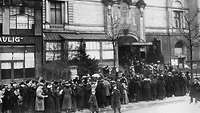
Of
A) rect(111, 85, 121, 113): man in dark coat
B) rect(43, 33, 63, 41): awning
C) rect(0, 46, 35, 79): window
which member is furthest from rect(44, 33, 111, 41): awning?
rect(111, 85, 121, 113): man in dark coat

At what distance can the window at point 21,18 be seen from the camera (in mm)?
32438

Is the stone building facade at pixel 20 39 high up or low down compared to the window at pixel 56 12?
down

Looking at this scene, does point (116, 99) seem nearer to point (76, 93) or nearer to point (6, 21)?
point (76, 93)

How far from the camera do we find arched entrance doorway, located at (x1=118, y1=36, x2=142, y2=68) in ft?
127

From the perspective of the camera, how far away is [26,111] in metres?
18.4

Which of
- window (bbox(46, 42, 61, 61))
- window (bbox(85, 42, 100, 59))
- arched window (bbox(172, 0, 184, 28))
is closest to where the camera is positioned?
window (bbox(46, 42, 61, 61))

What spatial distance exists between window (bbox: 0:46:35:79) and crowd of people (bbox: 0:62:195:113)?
38.9 ft

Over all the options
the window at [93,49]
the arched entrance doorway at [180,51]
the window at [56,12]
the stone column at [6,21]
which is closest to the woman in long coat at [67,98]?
the stone column at [6,21]

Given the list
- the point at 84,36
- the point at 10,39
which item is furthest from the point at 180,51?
the point at 10,39

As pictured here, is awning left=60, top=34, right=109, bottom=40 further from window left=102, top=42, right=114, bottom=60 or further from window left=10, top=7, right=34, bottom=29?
window left=10, top=7, right=34, bottom=29

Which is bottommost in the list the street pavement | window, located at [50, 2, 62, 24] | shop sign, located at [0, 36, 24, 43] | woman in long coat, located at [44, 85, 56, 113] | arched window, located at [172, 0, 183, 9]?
the street pavement

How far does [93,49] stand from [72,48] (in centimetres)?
295

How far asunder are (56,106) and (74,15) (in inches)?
802

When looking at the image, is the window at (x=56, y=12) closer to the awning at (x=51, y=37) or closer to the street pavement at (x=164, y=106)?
the awning at (x=51, y=37)
